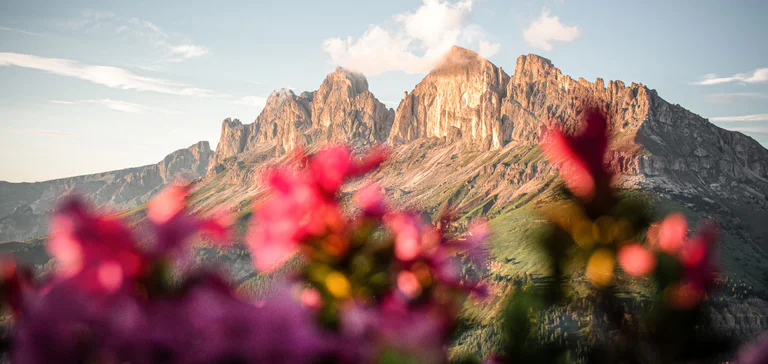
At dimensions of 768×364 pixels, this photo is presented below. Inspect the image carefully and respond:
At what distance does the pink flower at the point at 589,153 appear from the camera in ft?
5.41

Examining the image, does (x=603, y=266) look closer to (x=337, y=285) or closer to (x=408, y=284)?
(x=408, y=284)

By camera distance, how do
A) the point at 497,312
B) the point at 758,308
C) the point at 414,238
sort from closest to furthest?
the point at 497,312
the point at 414,238
the point at 758,308

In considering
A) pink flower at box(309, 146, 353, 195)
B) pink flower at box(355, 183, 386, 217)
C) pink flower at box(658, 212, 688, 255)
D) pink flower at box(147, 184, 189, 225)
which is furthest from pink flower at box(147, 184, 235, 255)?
pink flower at box(658, 212, 688, 255)

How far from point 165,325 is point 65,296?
0.33 meters

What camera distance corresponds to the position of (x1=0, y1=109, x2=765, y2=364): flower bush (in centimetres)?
123

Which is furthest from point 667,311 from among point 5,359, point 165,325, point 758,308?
point 758,308

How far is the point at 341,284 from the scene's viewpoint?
73.1 inches

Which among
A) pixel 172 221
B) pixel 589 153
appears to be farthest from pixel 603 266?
pixel 172 221

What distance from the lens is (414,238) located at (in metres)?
2.30

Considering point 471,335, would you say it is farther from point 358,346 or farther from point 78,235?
point 78,235

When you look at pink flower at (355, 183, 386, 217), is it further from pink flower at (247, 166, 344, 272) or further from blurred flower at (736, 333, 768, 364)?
blurred flower at (736, 333, 768, 364)

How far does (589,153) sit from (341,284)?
1163 mm

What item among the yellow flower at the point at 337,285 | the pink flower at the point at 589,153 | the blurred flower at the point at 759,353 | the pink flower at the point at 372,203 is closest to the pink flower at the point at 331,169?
the pink flower at the point at 372,203

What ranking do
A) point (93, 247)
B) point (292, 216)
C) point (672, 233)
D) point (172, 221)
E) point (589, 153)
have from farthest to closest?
point (672, 233), point (292, 216), point (589, 153), point (172, 221), point (93, 247)
